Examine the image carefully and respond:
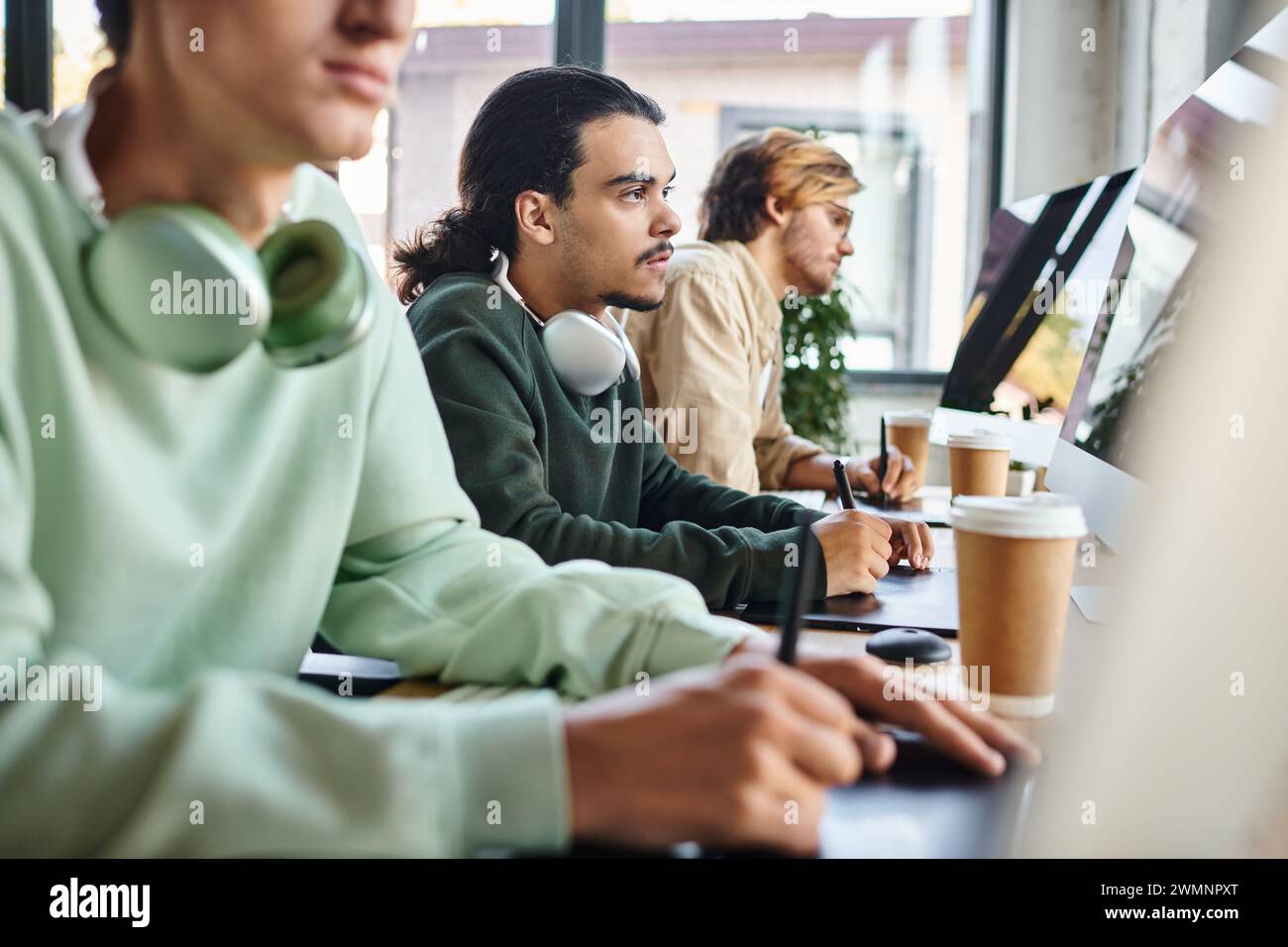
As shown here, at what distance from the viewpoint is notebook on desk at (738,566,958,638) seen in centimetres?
Result: 100

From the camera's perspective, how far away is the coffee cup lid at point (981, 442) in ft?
5.48

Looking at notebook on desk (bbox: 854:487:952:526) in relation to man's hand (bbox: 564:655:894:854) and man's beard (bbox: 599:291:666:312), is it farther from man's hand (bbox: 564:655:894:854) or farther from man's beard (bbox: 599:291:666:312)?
man's hand (bbox: 564:655:894:854)

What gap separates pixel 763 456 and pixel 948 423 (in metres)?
0.46

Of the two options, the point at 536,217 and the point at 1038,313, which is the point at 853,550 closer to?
the point at 536,217

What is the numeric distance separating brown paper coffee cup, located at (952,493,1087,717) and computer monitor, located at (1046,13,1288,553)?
8.1 inches

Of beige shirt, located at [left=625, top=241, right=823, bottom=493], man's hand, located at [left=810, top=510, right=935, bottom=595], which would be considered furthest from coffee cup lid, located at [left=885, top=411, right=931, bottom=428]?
man's hand, located at [left=810, top=510, right=935, bottom=595]

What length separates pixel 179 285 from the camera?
1.90 ft

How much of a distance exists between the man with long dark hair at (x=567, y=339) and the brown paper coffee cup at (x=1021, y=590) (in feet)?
1.28

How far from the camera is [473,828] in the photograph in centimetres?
48

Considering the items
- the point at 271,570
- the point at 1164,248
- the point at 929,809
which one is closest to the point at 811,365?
the point at 1164,248

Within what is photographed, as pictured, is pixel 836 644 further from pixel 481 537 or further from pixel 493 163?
pixel 493 163

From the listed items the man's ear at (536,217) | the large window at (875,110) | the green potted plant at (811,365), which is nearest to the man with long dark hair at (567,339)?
the man's ear at (536,217)

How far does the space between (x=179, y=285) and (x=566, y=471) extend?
95 cm

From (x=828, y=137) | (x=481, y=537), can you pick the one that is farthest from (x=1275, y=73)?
(x=828, y=137)
